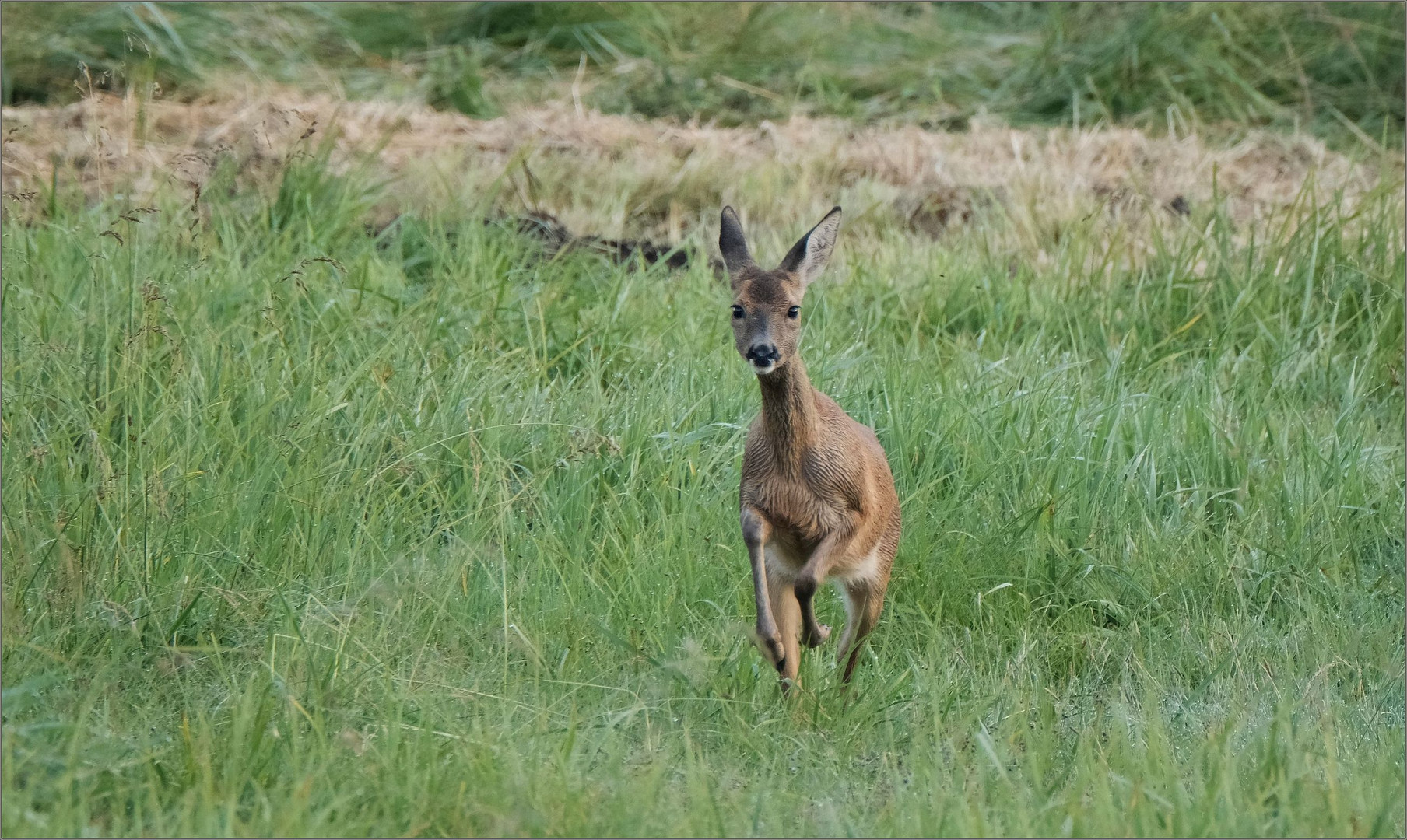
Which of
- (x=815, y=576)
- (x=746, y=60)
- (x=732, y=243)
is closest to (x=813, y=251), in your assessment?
(x=732, y=243)

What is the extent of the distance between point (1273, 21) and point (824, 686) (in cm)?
754

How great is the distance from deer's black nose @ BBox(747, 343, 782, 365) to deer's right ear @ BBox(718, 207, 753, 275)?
1.27 feet

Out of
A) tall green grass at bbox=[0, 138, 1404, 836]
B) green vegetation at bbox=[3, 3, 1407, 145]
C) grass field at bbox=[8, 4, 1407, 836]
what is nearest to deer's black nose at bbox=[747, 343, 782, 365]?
grass field at bbox=[8, 4, 1407, 836]

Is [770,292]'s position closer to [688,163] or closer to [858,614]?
[858,614]

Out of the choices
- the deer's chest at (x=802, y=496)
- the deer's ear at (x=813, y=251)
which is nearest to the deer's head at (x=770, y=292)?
the deer's ear at (x=813, y=251)

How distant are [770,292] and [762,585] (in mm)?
669

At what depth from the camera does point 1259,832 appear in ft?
9.67

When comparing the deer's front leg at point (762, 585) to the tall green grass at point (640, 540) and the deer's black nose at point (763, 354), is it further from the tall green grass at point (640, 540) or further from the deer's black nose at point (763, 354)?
the deer's black nose at point (763, 354)

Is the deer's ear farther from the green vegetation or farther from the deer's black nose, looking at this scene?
the green vegetation

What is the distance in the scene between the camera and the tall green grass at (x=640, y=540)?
3.14 meters

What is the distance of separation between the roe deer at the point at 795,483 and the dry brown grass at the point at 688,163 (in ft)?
10.8

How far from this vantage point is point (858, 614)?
382 cm

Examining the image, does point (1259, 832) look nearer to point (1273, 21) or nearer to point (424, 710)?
point (424, 710)

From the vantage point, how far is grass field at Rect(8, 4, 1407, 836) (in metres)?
3.16
